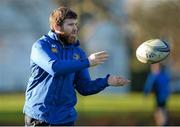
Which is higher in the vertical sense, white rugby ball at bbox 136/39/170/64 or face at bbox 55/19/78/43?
face at bbox 55/19/78/43

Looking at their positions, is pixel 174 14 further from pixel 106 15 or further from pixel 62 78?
pixel 62 78

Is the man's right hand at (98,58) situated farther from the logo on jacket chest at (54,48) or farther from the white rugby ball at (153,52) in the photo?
the white rugby ball at (153,52)

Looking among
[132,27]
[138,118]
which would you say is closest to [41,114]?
[138,118]

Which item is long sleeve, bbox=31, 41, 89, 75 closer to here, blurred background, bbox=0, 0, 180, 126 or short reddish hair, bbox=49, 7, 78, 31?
short reddish hair, bbox=49, 7, 78, 31

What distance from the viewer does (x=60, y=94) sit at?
7.91m

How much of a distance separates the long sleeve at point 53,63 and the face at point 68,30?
0.23 metres

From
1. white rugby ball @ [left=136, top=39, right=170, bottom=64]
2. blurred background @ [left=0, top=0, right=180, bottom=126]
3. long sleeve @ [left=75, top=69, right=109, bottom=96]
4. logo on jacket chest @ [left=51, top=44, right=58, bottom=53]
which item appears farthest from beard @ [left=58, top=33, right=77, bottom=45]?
blurred background @ [left=0, top=0, right=180, bottom=126]

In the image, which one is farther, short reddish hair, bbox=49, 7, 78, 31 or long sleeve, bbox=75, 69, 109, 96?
long sleeve, bbox=75, 69, 109, 96

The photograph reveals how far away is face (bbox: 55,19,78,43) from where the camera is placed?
7887 millimetres

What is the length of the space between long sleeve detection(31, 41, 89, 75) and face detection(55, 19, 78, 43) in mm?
225

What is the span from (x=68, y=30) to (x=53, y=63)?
18.2 inches

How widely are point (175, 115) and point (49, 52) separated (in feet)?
52.3

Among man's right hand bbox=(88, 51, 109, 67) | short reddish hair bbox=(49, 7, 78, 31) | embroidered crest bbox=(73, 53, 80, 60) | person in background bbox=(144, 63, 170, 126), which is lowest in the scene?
person in background bbox=(144, 63, 170, 126)

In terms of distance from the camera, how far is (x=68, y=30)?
7.90 meters
